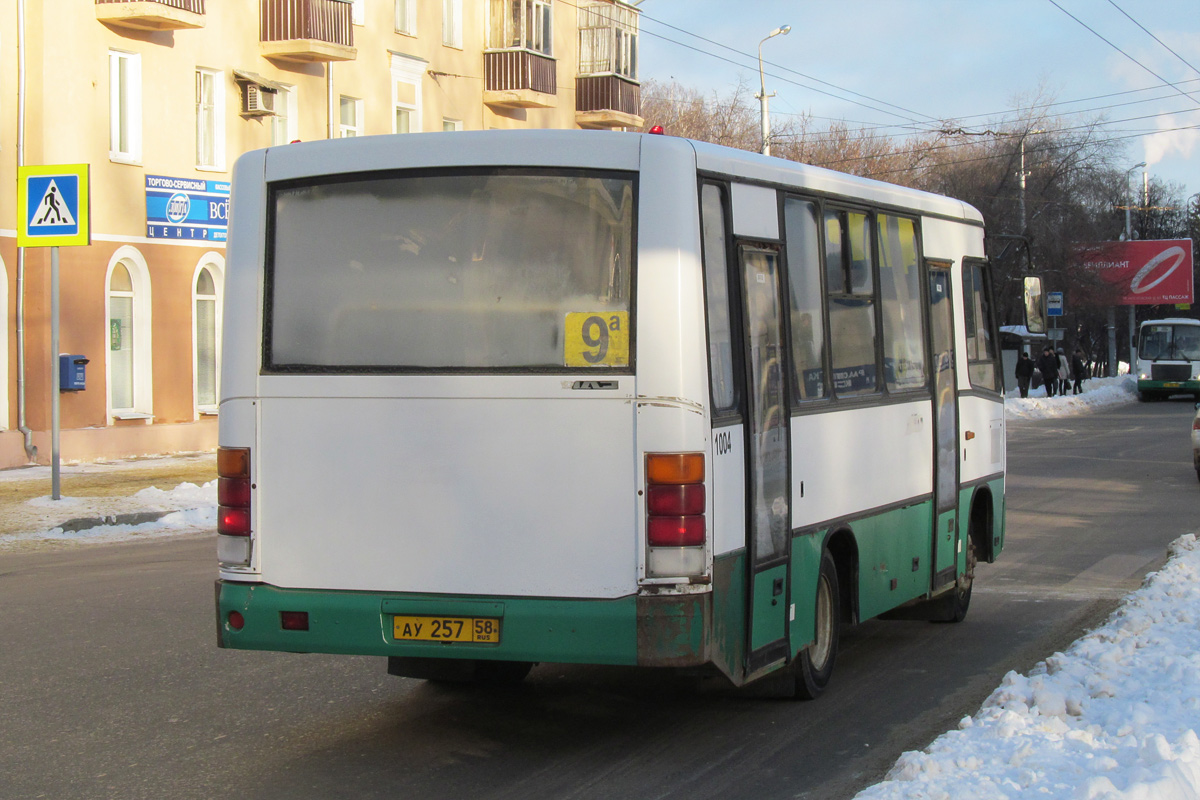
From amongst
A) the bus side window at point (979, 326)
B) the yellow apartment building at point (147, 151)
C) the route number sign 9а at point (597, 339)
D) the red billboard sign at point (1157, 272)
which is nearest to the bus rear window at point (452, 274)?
the route number sign 9а at point (597, 339)

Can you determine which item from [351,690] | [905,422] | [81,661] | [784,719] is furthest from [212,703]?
[905,422]

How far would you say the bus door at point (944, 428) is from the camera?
878cm

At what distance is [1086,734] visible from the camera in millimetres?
5535

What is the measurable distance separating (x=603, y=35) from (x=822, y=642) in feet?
107

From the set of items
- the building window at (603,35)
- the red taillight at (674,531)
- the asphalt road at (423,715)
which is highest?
the building window at (603,35)

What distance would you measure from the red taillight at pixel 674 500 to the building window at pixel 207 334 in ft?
70.2

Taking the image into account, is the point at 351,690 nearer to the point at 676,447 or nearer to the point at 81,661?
the point at 81,661

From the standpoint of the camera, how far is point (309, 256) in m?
6.18

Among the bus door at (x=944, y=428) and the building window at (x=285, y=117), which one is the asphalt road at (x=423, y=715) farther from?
the building window at (x=285, y=117)

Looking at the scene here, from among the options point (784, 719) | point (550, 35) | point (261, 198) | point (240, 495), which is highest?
point (550, 35)

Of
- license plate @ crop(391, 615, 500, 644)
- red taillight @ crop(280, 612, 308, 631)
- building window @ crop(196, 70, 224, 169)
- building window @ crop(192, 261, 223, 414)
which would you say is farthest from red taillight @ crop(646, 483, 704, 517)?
building window @ crop(196, 70, 224, 169)

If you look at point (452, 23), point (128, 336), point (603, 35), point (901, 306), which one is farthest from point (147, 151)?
point (901, 306)

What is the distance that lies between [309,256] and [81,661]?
3.14 metres

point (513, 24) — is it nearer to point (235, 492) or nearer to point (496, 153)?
point (496, 153)
